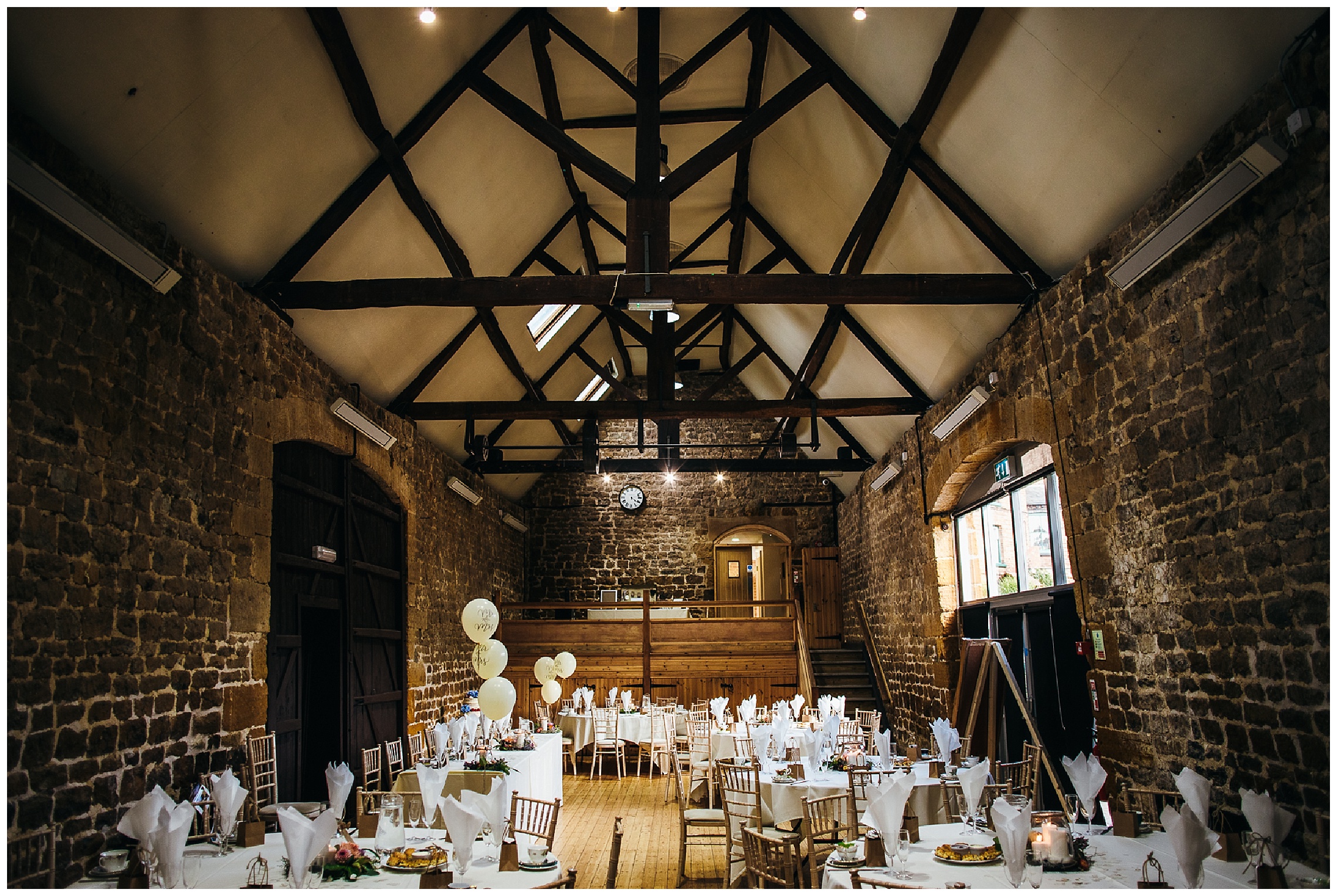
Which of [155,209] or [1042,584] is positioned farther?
[1042,584]

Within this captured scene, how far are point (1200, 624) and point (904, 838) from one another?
2.21 metres

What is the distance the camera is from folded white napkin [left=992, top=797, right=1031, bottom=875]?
3111 millimetres

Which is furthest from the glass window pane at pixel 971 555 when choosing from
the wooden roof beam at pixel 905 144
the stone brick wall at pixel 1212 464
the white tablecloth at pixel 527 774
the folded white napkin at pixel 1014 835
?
the folded white napkin at pixel 1014 835

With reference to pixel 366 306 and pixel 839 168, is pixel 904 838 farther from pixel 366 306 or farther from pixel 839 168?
pixel 839 168

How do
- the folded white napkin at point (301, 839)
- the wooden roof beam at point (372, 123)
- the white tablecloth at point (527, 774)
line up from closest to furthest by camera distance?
the folded white napkin at point (301, 839), the wooden roof beam at point (372, 123), the white tablecloth at point (527, 774)

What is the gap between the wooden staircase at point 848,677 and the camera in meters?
Result: 11.9

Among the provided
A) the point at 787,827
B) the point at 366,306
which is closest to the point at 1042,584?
the point at 787,827

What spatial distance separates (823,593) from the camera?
1414 centimetres

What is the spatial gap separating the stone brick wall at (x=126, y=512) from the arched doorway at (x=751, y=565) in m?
9.11

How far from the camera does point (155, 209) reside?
5.00 m

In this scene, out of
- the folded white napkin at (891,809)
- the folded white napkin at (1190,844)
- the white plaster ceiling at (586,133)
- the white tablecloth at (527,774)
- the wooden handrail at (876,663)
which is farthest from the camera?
the wooden handrail at (876,663)

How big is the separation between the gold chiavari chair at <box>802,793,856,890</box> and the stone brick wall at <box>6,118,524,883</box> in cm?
349

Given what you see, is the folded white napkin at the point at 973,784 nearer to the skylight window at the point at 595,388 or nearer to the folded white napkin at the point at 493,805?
the folded white napkin at the point at 493,805

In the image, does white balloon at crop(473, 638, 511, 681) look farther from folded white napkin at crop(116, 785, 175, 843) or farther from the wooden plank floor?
folded white napkin at crop(116, 785, 175, 843)
